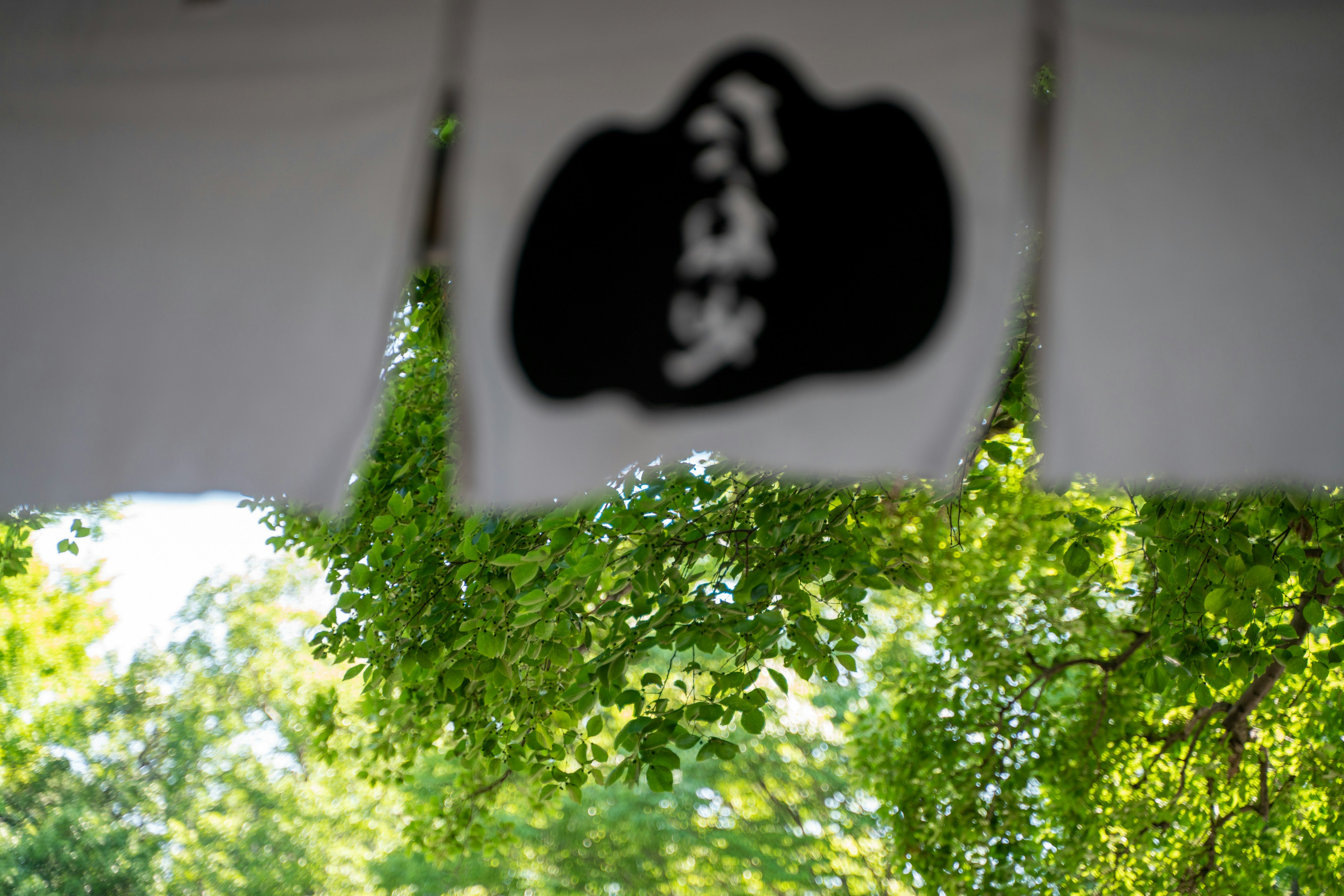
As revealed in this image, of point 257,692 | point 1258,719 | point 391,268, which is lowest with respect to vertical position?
point 1258,719

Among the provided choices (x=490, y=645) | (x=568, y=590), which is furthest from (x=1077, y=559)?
(x=490, y=645)

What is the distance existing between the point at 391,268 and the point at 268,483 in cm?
41

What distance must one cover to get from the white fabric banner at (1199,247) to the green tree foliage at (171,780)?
12164 millimetres

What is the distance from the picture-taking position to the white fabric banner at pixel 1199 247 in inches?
50.9

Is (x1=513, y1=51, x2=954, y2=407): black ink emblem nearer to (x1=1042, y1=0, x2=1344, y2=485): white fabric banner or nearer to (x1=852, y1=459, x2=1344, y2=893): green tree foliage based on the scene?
(x1=1042, y1=0, x2=1344, y2=485): white fabric banner

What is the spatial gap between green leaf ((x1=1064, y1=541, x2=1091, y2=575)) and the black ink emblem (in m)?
2.07

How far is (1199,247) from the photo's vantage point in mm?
1324

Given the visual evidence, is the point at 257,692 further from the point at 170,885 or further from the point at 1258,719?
the point at 1258,719

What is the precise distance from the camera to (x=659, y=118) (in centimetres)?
144

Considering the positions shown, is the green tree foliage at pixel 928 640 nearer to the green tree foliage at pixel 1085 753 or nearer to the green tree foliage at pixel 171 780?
the green tree foliage at pixel 1085 753

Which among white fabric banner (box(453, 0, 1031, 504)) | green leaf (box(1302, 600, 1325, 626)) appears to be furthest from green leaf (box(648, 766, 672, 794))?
green leaf (box(1302, 600, 1325, 626))

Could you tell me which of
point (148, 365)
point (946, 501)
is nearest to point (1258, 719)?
point (946, 501)

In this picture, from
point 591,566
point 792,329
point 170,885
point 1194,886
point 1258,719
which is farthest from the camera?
point 170,885

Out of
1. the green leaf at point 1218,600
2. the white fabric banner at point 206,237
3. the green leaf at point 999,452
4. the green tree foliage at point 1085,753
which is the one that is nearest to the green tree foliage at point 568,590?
the green leaf at point 999,452
